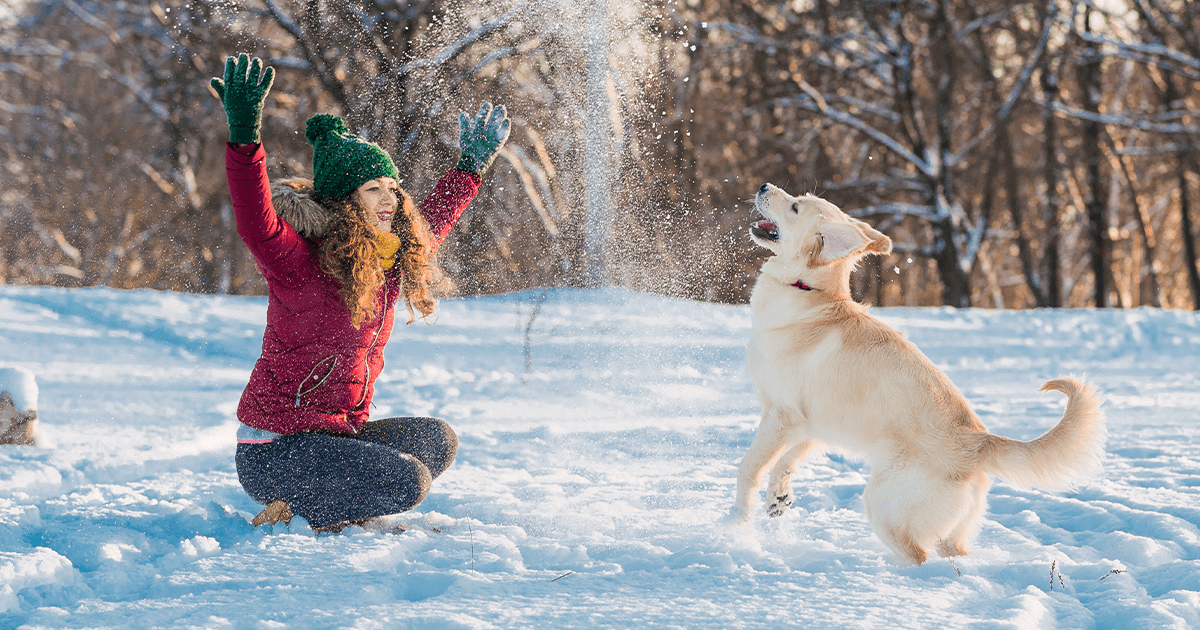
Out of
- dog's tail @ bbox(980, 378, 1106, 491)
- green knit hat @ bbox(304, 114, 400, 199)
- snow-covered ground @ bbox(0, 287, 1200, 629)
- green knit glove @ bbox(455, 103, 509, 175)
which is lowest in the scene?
snow-covered ground @ bbox(0, 287, 1200, 629)

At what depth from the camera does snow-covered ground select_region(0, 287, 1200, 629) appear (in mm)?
2254

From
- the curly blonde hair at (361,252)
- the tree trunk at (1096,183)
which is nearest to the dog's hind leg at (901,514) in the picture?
the curly blonde hair at (361,252)

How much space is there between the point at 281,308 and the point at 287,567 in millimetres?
870

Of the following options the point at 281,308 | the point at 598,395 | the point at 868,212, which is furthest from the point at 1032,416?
the point at 868,212

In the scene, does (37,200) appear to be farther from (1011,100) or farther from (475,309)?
(1011,100)

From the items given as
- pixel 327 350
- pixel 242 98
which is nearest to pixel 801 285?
pixel 327 350

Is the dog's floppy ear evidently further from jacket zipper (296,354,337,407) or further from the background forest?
the background forest

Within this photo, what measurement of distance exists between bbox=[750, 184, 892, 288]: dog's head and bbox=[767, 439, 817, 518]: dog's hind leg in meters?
0.63

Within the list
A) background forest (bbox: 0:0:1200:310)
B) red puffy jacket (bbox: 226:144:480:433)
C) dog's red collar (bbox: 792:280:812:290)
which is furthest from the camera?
background forest (bbox: 0:0:1200:310)

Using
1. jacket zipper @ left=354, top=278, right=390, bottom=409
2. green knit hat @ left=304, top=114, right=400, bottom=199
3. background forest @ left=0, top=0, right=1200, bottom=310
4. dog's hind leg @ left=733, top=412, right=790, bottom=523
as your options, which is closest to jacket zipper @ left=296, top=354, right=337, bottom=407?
jacket zipper @ left=354, top=278, right=390, bottom=409

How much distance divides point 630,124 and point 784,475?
4.31 m

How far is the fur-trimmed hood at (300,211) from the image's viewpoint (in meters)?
2.84

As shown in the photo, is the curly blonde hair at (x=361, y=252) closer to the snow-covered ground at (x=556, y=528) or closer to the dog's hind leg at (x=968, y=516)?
the snow-covered ground at (x=556, y=528)

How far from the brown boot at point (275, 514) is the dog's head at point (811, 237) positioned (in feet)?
6.65
